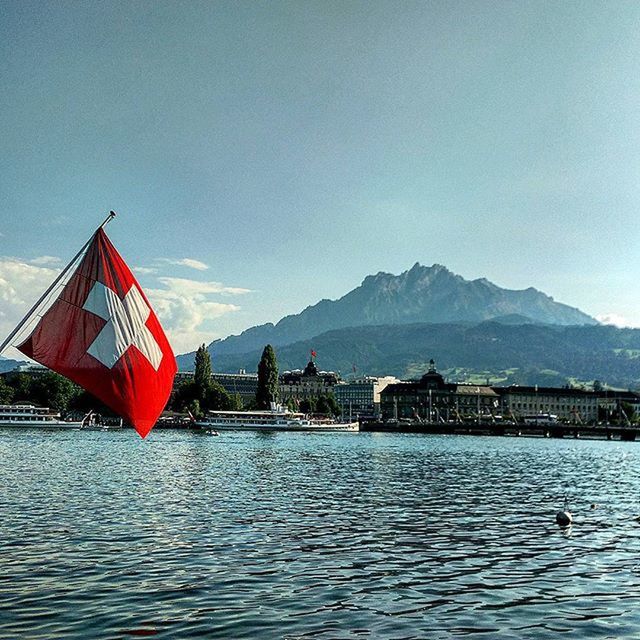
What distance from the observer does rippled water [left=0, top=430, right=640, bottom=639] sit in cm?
1944

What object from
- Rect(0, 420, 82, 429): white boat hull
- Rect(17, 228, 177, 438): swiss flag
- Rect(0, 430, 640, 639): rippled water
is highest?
→ Rect(17, 228, 177, 438): swiss flag

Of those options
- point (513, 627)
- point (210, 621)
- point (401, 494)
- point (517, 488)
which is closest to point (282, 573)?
point (210, 621)

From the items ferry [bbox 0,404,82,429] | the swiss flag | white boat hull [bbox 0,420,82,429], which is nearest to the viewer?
the swiss flag

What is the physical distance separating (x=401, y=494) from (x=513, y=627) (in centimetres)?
3138

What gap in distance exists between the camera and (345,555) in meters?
28.1

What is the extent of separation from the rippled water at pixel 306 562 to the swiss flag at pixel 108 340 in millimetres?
6630

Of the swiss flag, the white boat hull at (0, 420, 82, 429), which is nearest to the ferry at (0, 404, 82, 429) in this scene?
the white boat hull at (0, 420, 82, 429)

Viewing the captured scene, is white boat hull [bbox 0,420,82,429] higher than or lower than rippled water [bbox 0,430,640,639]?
higher

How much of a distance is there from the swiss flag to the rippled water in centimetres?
663

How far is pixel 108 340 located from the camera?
1481 centimetres

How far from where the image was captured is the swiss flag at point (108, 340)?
14.5 meters

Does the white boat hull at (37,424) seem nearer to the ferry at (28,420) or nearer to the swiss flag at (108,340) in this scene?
the ferry at (28,420)

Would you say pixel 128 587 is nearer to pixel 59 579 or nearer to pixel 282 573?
pixel 59 579

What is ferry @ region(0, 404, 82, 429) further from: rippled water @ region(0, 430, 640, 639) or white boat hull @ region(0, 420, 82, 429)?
rippled water @ region(0, 430, 640, 639)
